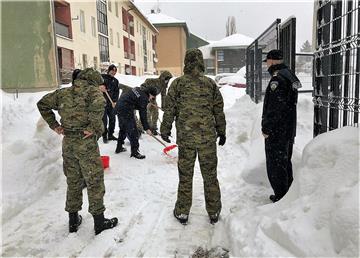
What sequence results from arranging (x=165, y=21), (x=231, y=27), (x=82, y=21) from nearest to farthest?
(x=82, y=21)
(x=165, y=21)
(x=231, y=27)

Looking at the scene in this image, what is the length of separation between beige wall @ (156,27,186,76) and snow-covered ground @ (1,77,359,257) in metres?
44.4

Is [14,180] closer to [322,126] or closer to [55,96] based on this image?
[55,96]

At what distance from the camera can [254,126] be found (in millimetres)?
7199

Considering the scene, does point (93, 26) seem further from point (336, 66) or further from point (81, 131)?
point (336, 66)

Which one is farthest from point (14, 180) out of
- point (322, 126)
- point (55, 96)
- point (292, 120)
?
Answer: point (322, 126)

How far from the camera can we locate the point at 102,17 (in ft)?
89.9

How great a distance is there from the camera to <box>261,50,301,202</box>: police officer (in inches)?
155

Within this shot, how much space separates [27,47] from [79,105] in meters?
11.4

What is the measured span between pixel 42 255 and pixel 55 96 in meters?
1.60

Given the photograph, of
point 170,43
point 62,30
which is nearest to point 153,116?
point 62,30

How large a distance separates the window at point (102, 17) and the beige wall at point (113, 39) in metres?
0.98

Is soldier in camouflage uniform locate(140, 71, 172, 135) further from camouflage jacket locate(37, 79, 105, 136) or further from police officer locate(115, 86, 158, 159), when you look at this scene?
camouflage jacket locate(37, 79, 105, 136)

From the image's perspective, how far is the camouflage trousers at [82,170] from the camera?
3.84 meters

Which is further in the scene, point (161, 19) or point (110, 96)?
point (161, 19)
